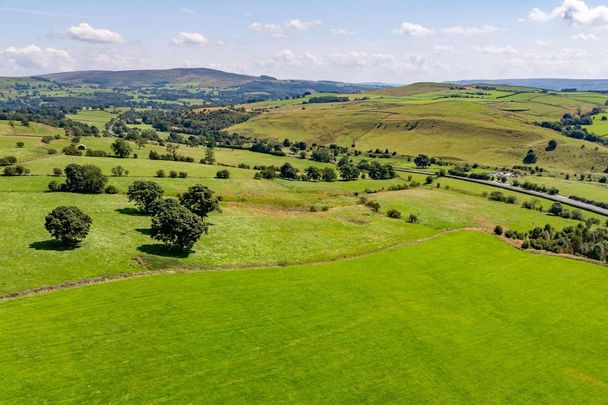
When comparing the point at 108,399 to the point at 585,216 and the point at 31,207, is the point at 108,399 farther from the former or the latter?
the point at 585,216

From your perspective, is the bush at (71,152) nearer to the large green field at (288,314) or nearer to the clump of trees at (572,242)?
the large green field at (288,314)

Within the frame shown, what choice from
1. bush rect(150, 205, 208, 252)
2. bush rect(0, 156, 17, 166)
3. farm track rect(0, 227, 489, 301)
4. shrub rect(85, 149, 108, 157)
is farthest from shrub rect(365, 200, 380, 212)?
bush rect(0, 156, 17, 166)

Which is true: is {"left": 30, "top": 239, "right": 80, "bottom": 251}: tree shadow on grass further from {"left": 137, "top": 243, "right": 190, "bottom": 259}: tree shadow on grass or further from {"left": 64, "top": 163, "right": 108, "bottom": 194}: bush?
{"left": 64, "top": 163, "right": 108, "bottom": 194}: bush

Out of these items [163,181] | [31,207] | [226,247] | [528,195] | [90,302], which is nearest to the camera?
[90,302]

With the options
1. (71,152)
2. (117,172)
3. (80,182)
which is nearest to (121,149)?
(71,152)

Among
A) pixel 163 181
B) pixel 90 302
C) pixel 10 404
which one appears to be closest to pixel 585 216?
pixel 163 181

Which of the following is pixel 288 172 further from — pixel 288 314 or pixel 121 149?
pixel 288 314

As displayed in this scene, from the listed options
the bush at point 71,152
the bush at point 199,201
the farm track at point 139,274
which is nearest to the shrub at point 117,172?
the bush at point 71,152
